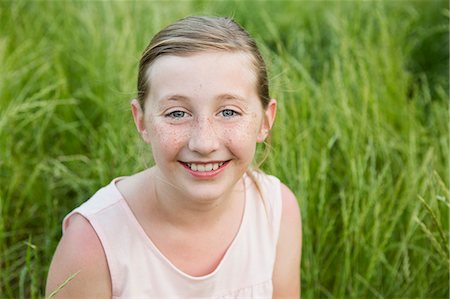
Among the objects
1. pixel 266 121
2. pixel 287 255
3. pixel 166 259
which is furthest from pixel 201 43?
pixel 287 255

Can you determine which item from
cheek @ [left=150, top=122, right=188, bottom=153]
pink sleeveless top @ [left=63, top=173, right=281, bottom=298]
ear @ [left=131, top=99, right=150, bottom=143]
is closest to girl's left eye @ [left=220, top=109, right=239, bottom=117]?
cheek @ [left=150, top=122, right=188, bottom=153]

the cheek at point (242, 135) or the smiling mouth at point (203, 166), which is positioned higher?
the cheek at point (242, 135)

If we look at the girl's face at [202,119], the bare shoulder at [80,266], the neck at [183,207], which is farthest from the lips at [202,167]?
the bare shoulder at [80,266]

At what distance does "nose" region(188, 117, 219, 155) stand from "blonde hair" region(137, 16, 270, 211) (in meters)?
0.17

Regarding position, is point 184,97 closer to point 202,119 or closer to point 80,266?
point 202,119

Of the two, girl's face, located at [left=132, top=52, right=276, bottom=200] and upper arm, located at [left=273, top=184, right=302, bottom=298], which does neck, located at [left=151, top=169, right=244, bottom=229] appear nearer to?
girl's face, located at [left=132, top=52, right=276, bottom=200]

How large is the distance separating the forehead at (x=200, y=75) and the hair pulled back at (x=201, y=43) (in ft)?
0.06

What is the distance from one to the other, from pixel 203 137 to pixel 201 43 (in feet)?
0.73

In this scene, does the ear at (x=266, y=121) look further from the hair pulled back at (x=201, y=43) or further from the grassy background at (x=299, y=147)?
the grassy background at (x=299, y=147)

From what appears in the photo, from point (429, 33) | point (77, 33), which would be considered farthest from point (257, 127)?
point (429, 33)

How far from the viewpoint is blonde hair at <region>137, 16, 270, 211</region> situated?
1.68 m

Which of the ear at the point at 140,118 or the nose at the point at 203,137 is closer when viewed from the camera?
the nose at the point at 203,137

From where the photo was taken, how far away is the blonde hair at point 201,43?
1677 mm

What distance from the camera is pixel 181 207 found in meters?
1.87
